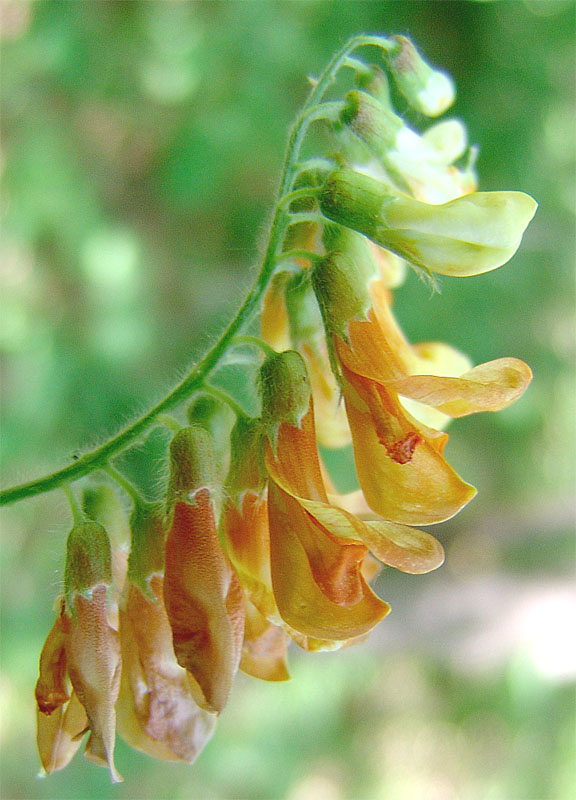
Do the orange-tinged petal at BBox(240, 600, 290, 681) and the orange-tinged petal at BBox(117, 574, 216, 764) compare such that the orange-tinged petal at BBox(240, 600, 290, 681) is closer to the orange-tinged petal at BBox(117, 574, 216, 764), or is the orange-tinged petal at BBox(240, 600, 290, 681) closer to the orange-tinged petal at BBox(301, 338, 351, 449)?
the orange-tinged petal at BBox(117, 574, 216, 764)

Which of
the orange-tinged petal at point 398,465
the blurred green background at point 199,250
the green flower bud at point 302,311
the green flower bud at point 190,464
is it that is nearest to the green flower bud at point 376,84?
the green flower bud at point 302,311

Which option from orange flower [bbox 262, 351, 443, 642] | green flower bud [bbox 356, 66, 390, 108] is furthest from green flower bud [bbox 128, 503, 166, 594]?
green flower bud [bbox 356, 66, 390, 108]

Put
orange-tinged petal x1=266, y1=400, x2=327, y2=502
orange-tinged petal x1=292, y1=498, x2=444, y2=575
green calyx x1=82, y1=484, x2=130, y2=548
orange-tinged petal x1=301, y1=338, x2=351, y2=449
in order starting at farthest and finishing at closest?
orange-tinged petal x1=301, y1=338, x2=351, y2=449
green calyx x1=82, y1=484, x2=130, y2=548
orange-tinged petal x1=266, y1=400, x2=327, y2=502
orange-tinged petal x1=292, y1=498, x2=444, y2=575

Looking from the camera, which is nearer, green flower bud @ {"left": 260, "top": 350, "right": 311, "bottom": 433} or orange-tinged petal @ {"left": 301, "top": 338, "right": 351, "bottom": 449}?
green flower bud @ {"left": 260, "top": 350, "right": 311, "bottom": 433}

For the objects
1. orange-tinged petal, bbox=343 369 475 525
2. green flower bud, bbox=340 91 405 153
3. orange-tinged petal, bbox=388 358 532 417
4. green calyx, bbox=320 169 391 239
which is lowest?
orange-tinged petal, bbox=343 369 475 525

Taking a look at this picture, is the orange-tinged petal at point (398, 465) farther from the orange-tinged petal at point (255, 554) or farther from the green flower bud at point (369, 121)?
the green flower bud at point (369, 121)

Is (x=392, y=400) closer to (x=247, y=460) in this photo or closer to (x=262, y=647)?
(x=247, y=460)

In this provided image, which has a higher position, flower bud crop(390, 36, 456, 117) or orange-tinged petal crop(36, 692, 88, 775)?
flower bud crop(390, 36, 456, 117)
